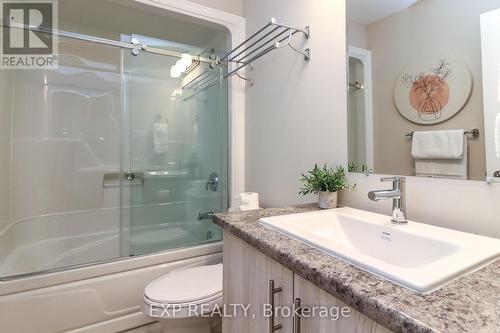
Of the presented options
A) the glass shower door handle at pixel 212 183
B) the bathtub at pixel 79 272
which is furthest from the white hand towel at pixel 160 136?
the bathtub at pixel 79 272

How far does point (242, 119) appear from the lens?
6.53 feet

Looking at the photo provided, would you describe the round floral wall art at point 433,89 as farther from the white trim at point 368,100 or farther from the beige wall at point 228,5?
the beige wall at point 228,5

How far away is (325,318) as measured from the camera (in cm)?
56

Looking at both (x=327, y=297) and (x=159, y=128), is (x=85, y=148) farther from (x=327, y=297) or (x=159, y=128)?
(x=327, y=297)

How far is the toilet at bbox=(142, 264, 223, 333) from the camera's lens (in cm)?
117

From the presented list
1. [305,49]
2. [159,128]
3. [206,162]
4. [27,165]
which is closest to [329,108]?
[305,49]

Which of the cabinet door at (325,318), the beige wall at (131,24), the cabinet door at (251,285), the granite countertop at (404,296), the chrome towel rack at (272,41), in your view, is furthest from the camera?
the beige wall at (131,24)

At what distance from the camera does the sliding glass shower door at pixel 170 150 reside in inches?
84.3

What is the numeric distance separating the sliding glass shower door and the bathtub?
106 millimetres

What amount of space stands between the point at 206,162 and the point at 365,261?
5.92 feet

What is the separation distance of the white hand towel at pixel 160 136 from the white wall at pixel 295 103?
0.90 metres

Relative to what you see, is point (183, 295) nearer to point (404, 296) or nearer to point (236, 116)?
point (404, 296)

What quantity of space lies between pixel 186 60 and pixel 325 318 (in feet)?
6.89

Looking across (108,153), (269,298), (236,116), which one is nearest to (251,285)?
(269,298)
